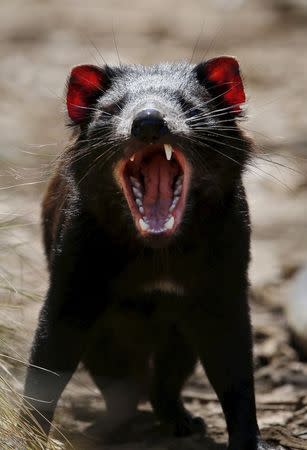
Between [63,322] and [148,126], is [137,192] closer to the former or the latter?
[148,126]

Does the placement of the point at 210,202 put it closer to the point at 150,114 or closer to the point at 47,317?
the point at 150,114

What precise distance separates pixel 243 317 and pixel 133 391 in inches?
42.0

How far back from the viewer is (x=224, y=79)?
5.20m

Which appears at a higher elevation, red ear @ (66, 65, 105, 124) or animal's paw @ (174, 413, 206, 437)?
red ear @ (66, 65, 105, 124)

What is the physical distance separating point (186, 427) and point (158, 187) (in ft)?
4.98

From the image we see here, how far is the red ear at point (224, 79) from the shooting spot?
5156mm

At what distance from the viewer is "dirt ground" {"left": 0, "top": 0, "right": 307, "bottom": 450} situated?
5.88 meters

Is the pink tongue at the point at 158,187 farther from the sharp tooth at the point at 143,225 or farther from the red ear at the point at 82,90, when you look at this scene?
the red ear at the point at 82,90

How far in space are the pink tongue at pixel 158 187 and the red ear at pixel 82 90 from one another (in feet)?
1.35

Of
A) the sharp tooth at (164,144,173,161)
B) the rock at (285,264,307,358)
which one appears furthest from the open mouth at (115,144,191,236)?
the rock at (285,264,307,358)

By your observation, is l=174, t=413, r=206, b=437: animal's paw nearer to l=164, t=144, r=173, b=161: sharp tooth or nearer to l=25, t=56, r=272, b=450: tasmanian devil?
l=25, t=56, r=272, b=450: tasmanian devil

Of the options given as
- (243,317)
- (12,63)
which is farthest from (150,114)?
(12,63)

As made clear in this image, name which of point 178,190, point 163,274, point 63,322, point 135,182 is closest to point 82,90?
point 135,182

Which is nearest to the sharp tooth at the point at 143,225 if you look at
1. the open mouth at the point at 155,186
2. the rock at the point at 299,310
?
the open mouth at the point at 155,186
